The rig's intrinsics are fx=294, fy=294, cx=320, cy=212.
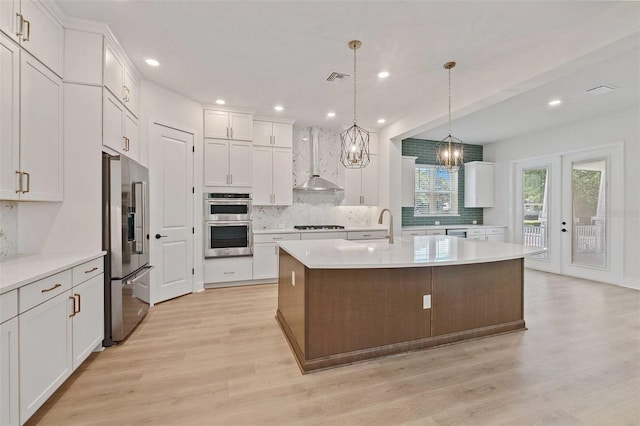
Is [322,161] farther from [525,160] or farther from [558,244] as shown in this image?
[558,244]

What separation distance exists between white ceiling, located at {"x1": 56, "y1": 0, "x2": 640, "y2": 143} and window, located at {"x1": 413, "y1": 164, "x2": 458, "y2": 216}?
233cm

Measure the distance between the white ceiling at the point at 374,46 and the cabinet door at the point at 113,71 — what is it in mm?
147

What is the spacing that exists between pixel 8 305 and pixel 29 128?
139cm

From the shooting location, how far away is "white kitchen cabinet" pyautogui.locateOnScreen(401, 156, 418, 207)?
5.93m

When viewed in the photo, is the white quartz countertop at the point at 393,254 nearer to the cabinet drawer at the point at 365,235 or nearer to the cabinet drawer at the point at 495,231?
the cabinet drawer at the point at 365,235

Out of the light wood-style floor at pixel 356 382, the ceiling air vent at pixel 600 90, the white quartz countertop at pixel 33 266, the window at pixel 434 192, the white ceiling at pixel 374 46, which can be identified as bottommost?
the light wood-style floor at pixel 356 382

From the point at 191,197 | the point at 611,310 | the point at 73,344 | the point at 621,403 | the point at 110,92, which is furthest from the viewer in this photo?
the point at 191,197

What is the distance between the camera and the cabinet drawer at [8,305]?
4.78ft

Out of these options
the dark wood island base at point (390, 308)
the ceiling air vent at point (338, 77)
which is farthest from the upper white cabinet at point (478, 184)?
the ceiling air vent at point (338, 77)

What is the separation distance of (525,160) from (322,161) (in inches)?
169

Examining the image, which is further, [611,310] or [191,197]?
[191,197]

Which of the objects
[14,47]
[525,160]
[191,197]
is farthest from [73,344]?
[525,160]

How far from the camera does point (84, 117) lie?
260cm

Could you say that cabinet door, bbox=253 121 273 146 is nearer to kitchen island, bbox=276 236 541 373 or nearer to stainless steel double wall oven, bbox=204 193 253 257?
stainless steel double wall oven, bbox=204 193 253 257
